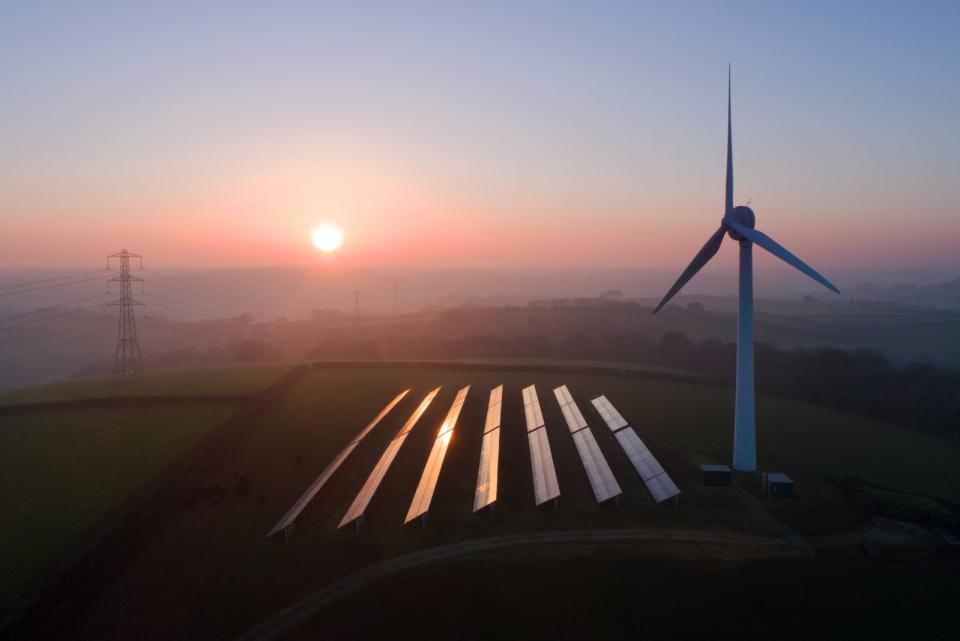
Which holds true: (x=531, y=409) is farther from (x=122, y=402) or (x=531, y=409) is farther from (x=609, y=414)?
(x=122, y=402)

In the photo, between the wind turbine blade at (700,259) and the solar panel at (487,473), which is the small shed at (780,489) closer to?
the wind turbine blade at (700,259)

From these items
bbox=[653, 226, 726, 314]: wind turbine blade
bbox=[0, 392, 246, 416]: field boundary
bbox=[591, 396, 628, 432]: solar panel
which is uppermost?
bbox=[653, 226, 726, 314]: wind turbine blade

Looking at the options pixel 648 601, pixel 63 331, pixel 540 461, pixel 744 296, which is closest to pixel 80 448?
pixel 540 461

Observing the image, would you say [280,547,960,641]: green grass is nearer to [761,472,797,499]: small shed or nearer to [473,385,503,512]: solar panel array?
[473,385,503,512]: solar panel array

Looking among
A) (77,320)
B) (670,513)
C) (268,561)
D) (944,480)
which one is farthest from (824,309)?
(77,320)

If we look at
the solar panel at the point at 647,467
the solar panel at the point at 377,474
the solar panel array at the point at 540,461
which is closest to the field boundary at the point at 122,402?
the solar panel at the point at 377,474

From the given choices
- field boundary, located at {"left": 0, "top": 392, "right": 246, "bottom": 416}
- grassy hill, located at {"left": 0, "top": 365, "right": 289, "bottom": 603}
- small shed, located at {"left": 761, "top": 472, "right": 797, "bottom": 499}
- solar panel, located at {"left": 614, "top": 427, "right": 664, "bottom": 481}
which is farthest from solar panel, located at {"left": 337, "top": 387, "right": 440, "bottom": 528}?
small shed, located at {"left": 761, "top": 472, "right": 797, "bottom": 499}
